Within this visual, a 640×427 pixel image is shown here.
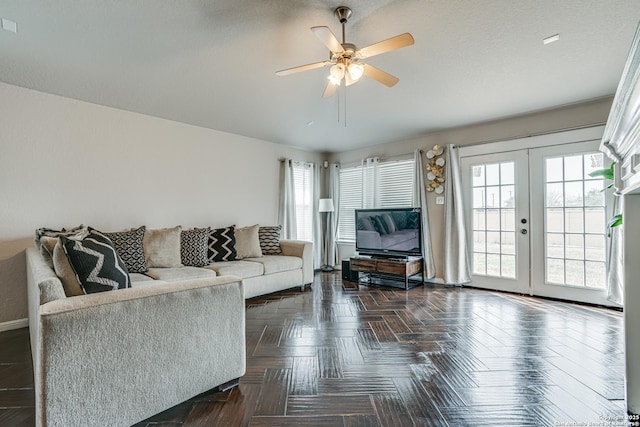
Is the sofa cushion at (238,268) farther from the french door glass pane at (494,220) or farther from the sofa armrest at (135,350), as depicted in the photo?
the french door glass pane at (494,220)

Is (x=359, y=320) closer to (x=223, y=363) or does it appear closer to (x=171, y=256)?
(x=223, y=363)

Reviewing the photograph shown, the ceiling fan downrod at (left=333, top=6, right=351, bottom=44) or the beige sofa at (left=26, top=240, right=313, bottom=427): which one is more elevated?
the ceiling fan downrod at (left=333, top=6, right=351, bottom=44)

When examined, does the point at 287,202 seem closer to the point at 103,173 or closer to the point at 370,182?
the point at 370,182

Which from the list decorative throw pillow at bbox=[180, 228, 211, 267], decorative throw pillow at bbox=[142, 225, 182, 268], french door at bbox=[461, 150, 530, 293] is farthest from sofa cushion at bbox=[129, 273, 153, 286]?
french door at bbox=[461, 150, 530, 293]

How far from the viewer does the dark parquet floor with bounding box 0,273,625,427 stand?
164 cm

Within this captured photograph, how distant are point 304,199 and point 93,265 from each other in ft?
14.3

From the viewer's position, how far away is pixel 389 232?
4.91 metres

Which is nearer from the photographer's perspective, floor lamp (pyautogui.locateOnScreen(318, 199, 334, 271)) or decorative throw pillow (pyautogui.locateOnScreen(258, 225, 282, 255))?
decorative throw pillow (pyautogui.locateOnScreen(258, 225, 282, 255))

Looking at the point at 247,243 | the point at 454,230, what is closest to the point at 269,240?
the point at 247,243

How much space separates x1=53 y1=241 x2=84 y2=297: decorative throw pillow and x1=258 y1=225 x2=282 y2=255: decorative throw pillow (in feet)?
9.71

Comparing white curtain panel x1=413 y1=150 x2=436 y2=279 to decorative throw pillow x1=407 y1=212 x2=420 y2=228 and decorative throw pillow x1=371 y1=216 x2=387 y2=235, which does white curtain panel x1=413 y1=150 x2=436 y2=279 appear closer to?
decorative throw pillow x1=407 y1=212 x2=420 y2=228

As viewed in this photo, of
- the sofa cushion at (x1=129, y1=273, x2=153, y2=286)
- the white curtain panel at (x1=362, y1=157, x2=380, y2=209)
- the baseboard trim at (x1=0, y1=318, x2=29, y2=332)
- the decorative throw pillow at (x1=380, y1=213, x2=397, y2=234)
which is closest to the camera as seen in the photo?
the sofa cushion at (x1=129, y1=273, x2=153, y2=286)

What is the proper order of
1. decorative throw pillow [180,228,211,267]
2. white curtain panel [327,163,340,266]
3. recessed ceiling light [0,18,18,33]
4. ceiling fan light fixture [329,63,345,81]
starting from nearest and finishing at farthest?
recessed ceiling light [0,18,18,33] → ceiling fan light fixture [329,63,345,81] → decorative throw pillow [180,228,211,267] → white curtain panel [327,163,340,266]

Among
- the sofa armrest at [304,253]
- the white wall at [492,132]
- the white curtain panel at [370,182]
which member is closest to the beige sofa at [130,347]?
the sofa armrest at [304,253]
